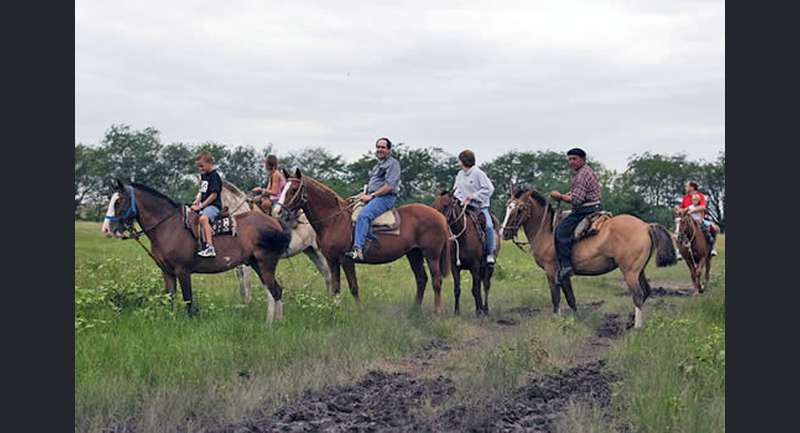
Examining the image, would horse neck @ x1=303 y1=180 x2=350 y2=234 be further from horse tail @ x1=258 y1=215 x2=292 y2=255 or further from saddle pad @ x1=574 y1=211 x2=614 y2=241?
saddle pad @ x1=574 y1=211 x2=614 y2=241

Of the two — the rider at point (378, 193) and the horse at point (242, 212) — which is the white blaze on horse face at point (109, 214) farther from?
the rider at point (378, 193)

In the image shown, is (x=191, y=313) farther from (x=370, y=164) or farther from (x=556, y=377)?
(x=370, y=164)

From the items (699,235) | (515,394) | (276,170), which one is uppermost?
(276,170)

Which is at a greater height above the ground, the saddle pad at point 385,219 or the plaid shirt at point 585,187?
the plaid shirt at point 585,187

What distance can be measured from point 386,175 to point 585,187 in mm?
3019

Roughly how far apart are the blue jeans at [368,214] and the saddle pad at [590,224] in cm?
291

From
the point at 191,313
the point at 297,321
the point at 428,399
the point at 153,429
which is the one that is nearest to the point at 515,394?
the point at 428,399

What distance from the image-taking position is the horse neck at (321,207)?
12.5m

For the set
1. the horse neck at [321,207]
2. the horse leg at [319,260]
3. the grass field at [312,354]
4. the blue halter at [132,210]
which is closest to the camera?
the grass field at [312,354]

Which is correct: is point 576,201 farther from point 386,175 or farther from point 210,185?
point 210,185

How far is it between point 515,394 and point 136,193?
608cm

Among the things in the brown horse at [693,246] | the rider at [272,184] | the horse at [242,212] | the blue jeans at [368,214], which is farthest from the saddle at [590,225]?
the brown horse at [693,246]

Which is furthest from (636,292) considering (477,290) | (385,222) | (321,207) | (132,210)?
(132,210)

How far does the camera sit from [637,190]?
236ft
